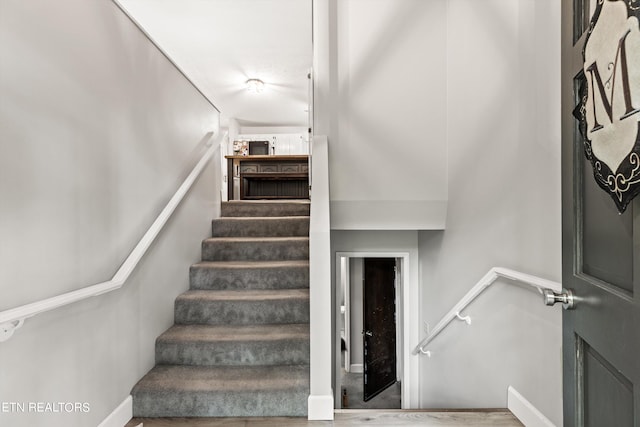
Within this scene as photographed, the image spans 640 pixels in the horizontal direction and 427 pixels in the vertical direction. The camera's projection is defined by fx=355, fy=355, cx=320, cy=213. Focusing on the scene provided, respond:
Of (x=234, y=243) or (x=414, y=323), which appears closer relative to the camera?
(x=234, y=243)

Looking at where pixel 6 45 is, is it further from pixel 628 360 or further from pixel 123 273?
pixel 628 360

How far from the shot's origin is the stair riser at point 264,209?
3.88 m

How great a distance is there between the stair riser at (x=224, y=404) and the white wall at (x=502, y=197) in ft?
3.62

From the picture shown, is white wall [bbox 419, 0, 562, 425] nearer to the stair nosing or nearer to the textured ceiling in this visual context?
the stair nosing

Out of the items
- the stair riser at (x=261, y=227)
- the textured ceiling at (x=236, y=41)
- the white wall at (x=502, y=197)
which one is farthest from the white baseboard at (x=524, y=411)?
the textured ceiling at (x=236, y=41)

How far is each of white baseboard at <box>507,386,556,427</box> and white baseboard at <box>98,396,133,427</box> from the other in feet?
6.47

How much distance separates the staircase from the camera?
1883 millimetres

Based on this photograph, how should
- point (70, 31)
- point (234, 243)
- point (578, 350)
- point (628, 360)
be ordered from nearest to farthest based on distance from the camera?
1. point (628, 360)
2. point (578, 350)
3. point (70, 31)
4. point (234, 243)

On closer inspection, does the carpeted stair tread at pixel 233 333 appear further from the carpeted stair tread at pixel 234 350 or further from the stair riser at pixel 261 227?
the stair riser at pixel 261 227

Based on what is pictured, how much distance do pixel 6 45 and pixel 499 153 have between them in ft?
7.18

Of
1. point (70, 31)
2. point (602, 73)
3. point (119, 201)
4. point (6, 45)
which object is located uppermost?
point (70, 31)

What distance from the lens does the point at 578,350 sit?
934mm

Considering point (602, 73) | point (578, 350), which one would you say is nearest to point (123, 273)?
point (578, 350)

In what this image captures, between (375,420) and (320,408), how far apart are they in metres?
0.28
